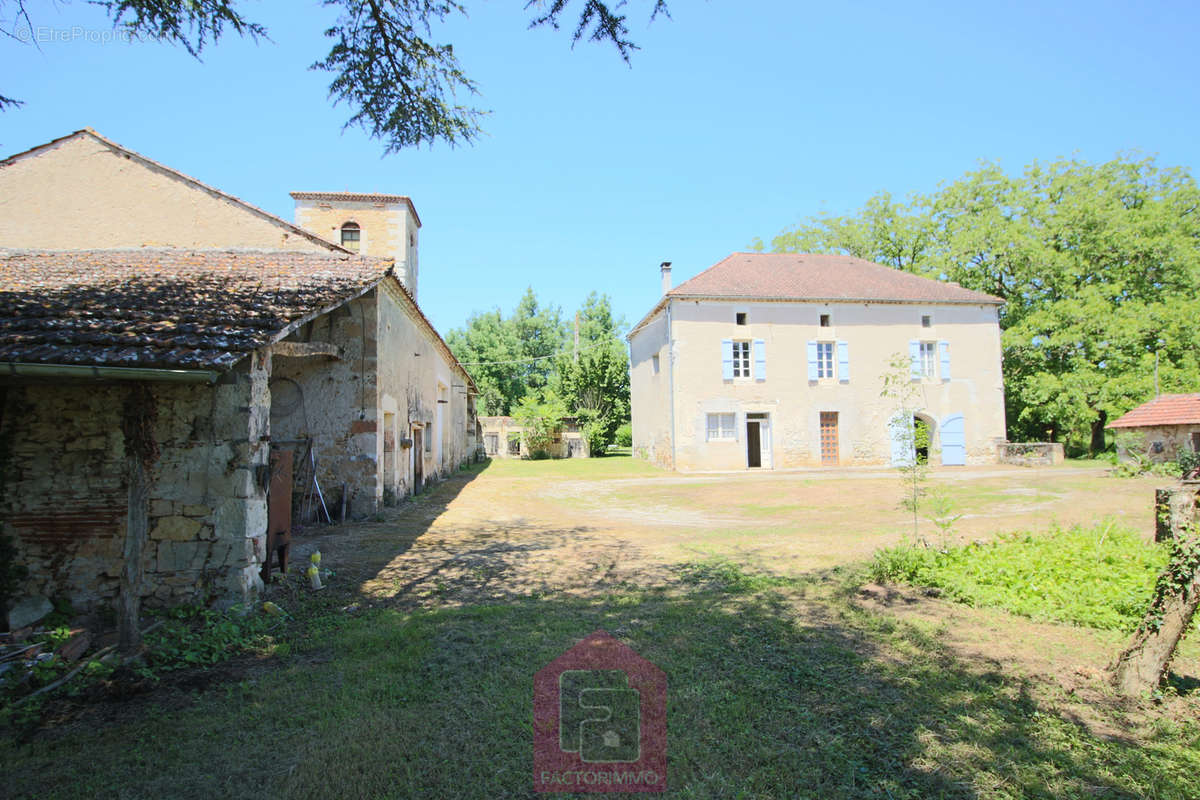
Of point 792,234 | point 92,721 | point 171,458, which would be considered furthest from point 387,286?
point 792,234

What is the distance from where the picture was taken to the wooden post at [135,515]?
13.1ft

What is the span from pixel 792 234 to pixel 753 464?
16227mm

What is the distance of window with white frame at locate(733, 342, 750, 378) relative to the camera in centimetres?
2055

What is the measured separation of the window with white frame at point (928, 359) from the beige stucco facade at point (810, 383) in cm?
15

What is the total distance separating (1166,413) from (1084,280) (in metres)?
10.4

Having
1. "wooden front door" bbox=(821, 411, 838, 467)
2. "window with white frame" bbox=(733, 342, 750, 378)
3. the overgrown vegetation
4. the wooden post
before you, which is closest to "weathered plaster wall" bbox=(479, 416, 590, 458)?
"window with white frame" bbox=(733, 342, 750, 378)

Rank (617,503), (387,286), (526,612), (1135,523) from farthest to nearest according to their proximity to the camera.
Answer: (617,503) < (387,286) < (1135,523) < (526,612)

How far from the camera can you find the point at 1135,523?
310 inches

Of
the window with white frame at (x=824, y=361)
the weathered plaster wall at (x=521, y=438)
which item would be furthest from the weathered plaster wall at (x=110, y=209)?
the weathered plaster wall at (x=521, y=438)

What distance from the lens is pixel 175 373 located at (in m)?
4.30

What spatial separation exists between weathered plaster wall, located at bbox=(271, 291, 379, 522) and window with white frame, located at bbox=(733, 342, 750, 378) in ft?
45.6

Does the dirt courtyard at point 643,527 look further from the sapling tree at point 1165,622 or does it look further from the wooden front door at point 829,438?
the wooden front door at point 829,438

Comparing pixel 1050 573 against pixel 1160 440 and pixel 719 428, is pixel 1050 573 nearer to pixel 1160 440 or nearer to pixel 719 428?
pixel 719 428

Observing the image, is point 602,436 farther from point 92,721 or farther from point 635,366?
point 92,721
